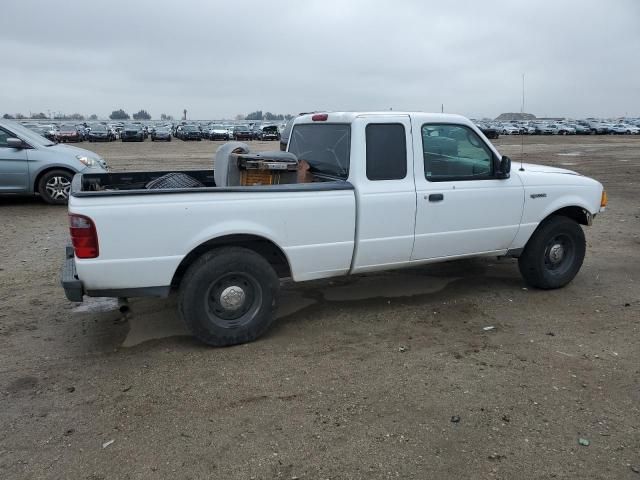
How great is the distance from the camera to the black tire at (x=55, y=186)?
10.6m

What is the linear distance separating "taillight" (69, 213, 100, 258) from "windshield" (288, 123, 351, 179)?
2151mm

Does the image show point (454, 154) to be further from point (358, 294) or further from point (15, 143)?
point (15, 143)

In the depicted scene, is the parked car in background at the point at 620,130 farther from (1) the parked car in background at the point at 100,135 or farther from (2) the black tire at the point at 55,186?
(2) the black tire at the point at 55,186

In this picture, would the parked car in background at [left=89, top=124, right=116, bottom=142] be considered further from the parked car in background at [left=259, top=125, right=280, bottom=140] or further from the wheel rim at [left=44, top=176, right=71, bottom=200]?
the wheel rim at [left=44, top=176, right=71, bottom=200]

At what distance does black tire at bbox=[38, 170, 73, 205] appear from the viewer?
10562 mm

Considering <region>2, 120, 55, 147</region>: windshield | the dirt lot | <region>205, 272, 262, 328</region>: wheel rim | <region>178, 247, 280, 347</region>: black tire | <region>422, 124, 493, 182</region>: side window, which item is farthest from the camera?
<region>2, 120, 55, 147</region>: windshield

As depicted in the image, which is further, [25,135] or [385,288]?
[25,135]

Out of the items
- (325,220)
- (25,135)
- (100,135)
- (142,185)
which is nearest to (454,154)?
(325,220)

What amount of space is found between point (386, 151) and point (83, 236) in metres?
2.62

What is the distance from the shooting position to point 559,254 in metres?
6.02

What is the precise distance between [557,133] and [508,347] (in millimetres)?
69569

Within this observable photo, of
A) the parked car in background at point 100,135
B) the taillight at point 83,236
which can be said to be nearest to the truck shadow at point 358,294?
the taillight at point 83,236

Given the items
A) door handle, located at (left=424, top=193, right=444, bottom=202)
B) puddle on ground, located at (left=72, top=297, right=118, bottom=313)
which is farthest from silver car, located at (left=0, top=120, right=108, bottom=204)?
door handle, located at (left=424, top=193, right=444, bottom=202)

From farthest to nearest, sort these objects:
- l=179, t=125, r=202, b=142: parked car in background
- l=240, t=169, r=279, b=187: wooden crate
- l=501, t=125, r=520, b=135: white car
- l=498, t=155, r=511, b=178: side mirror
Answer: l=501, t=125, r=520, b=135: white car
l=179, t=125, r=202, b=142: parked car in background
l=498, t=155, r=511, b=178: side mirror
l=240, t=169, r=279, b=187: wooden crate
